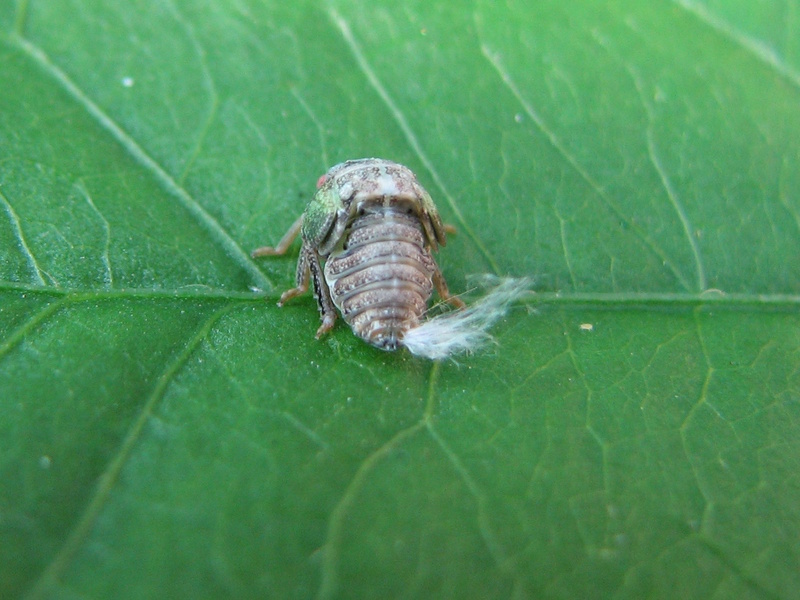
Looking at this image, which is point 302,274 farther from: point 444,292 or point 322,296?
point 444,292

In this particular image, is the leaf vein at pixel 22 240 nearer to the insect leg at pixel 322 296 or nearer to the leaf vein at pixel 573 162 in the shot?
the insect leg at pixel 322 296

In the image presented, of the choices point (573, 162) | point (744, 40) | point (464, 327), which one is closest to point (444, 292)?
point (464, 327)

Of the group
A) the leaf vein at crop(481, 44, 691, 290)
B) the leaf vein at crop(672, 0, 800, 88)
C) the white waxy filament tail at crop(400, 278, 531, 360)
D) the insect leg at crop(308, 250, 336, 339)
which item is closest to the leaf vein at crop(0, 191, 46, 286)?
the insect leg at crop(308, 250, 336, 339)

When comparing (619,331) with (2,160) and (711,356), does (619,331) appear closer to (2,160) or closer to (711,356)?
(711,356)

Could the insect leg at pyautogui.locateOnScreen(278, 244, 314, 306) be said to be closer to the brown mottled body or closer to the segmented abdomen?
the brown mottled body

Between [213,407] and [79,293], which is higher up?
[79,293]

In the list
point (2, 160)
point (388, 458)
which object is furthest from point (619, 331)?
point (2, 160)

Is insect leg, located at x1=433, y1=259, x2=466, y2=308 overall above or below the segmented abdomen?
below
